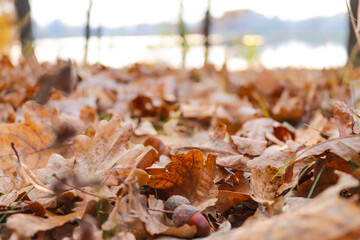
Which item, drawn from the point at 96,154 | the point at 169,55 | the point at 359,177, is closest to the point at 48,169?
the point at 96,154

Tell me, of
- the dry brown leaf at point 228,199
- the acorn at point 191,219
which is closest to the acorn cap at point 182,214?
the acorn at point 191,219

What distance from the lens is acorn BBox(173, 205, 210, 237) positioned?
0.66 meters

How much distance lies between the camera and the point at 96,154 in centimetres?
88

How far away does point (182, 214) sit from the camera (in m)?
0.69

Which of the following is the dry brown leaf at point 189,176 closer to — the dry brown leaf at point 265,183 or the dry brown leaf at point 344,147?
the dry brown leaf at point 265,183

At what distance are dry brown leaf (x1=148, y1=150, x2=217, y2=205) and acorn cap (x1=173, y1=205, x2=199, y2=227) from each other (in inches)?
4.2

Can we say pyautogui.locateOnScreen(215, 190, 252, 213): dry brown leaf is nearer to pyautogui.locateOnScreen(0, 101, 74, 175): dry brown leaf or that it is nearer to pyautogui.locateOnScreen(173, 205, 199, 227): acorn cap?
pyautogui.locateOnScreen(173, 205, 199, 227): acorn cap

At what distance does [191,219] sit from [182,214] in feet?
0.08

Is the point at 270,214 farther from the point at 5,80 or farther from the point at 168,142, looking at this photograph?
the point at 5,80

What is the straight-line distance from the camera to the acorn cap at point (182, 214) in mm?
678

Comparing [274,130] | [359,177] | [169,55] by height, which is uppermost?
[359,177]

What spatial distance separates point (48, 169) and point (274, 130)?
0.79 meters

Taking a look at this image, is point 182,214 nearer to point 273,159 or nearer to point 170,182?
point 170,182

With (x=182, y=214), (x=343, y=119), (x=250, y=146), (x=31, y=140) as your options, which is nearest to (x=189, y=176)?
(x=182, y=214)
